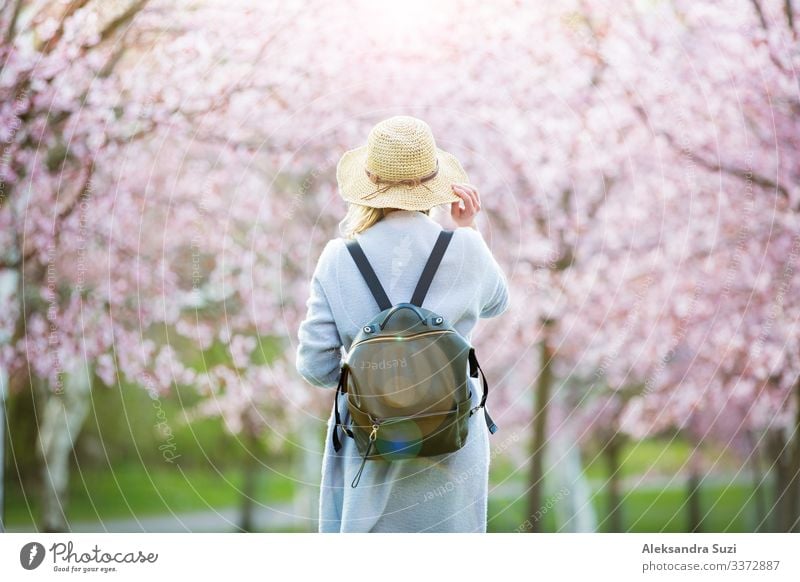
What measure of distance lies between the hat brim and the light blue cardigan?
0.14 ft

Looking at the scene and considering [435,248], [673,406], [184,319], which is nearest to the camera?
[435,248]

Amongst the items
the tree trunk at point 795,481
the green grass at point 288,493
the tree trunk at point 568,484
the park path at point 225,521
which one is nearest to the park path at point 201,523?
the park path at point 225,521

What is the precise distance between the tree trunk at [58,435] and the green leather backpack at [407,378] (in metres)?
4.31

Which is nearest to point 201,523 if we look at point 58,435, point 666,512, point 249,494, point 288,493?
point 249,494

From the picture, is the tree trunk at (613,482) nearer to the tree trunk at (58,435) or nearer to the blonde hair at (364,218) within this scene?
the tree trunk at (58,435)

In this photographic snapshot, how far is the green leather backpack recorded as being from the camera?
2.62 m

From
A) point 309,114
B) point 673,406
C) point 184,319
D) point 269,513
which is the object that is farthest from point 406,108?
point 269,513

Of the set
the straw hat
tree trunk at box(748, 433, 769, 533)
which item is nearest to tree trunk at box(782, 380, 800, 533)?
tree trunk at box(748, 433, 769, 533)

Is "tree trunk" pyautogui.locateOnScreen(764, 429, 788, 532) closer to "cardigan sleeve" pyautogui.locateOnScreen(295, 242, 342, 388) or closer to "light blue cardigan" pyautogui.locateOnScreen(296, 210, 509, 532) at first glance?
"light blue cardigan" pyautogui.locateOnScreen(296, 210, 509, 532)

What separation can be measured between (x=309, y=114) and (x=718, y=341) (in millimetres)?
3538

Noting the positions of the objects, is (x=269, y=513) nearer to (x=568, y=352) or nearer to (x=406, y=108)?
(x=568, y=352)

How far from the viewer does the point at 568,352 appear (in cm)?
833

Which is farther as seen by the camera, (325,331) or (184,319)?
(184,319)
